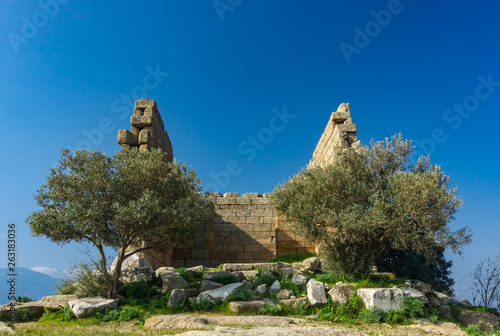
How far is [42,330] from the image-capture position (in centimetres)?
969

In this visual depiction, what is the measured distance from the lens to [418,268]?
2120 centimetres

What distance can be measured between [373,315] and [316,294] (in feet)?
5.45

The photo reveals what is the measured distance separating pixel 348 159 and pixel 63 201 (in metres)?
9.89

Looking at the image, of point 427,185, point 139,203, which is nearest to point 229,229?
point 139,203

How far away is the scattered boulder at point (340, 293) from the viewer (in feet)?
37.7

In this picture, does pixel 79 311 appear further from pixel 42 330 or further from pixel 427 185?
pixel 427 185

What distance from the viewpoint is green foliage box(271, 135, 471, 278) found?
1253 cm

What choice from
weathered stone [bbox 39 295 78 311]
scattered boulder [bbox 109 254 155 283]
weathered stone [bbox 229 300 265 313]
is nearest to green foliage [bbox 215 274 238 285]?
weathered stone [bbox 229 300 265 313]

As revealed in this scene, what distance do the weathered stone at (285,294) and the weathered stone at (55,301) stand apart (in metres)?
6.42

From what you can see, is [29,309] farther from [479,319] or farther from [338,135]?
[479,319]

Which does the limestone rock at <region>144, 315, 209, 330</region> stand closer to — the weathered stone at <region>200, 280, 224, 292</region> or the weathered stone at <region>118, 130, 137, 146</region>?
the weathered stone at <region>200, 280, 224, 292</region>

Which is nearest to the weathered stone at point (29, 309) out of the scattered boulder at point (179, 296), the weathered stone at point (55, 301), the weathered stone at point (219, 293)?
the weathered stone at point (55, 301)

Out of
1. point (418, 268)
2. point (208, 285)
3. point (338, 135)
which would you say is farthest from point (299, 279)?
point (418, 268)

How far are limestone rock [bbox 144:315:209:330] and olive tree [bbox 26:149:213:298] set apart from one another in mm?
2864
